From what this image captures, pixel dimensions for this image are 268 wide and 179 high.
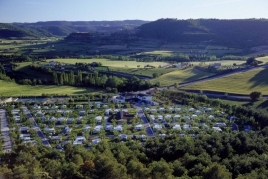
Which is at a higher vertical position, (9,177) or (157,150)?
(9,177)

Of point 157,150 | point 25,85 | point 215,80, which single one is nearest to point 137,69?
point 215,80

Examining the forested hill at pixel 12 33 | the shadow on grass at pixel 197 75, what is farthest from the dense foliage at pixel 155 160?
the forested hill at pixel 12 33

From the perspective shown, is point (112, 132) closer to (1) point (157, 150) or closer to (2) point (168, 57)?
(1) point (157, 150)

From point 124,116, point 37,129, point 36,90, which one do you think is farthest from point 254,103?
point 36,90

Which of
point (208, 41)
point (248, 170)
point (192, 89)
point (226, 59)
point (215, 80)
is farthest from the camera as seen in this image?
point (208, 41)

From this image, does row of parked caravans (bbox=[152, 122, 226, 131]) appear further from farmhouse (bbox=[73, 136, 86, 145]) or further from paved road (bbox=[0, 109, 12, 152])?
paved road (bbox=[0, 109, 12, 152])

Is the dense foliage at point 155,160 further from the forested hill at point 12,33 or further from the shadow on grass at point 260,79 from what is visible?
the forested hill at point 12,33
